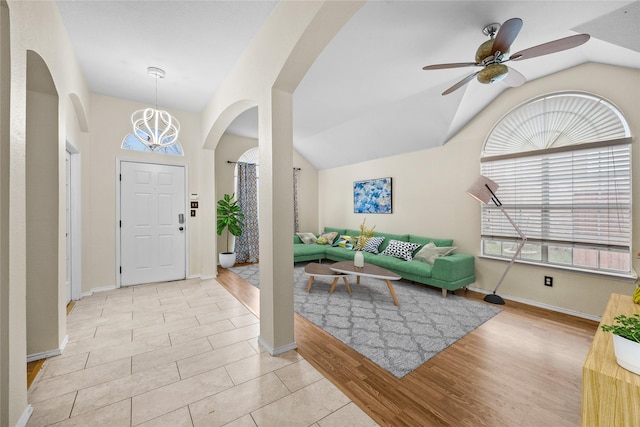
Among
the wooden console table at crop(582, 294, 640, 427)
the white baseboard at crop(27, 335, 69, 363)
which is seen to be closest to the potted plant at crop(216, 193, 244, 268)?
the white baseboard at crop(27, 335, 69, 363)

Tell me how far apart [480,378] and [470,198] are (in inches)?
111

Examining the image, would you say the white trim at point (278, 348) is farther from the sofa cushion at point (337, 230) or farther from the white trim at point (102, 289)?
the sofa cushion at point (337, 230)

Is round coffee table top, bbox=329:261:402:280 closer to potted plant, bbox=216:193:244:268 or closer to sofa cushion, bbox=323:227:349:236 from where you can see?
sofa cushion, bbox=323:227:349:236

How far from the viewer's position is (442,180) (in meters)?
4.45

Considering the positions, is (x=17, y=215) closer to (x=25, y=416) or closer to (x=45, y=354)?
(x=25, y=416)

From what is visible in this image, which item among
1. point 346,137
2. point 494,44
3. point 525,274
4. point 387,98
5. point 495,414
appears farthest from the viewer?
point 346,137

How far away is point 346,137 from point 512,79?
3.18 m

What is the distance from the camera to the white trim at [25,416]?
1.48 metres

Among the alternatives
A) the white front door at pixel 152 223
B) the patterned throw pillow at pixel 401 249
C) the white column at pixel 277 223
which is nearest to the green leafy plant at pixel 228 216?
the white front door at pixel 152 223

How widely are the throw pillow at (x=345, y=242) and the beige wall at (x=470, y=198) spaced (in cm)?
57

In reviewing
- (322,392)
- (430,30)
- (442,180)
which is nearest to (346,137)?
(442,180)

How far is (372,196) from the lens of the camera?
5.70m

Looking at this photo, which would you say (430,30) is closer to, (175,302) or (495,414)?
(495,414)

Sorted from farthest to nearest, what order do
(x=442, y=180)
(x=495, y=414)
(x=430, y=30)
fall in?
(x=442, y=180) < (x=430, y=30) < (x=495, y=414)
